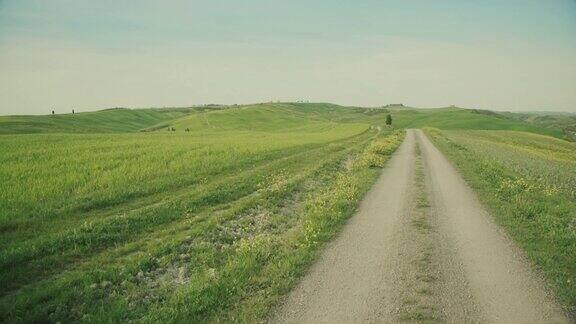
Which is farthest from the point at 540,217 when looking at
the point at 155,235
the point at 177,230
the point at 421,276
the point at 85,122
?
the point at 85,122

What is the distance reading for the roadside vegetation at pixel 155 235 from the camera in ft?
28.6

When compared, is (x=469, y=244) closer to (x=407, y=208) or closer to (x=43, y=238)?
(x=407, y=208)

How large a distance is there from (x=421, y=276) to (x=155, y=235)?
27.4 ft

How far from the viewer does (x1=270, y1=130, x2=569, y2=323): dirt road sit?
27.0ft

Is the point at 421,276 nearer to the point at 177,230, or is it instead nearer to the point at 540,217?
the point at 540,217

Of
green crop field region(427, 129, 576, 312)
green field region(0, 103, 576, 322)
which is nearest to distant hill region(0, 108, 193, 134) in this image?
green field region(0, 103, 576, 322)

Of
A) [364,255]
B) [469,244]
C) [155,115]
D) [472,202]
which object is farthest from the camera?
[155,115]

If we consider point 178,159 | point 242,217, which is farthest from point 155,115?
point 242,217

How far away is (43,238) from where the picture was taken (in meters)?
12.4

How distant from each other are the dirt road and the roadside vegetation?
82 cm

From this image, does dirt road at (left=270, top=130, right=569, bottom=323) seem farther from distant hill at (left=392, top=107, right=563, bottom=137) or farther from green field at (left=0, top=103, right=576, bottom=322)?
distant hill at (left=392, top=107, right=563, bottom=137)

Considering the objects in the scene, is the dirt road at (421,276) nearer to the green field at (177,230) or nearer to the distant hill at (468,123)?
the green field at (177,230)

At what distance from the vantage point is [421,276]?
995 centimetres

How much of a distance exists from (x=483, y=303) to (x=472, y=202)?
397 inches
